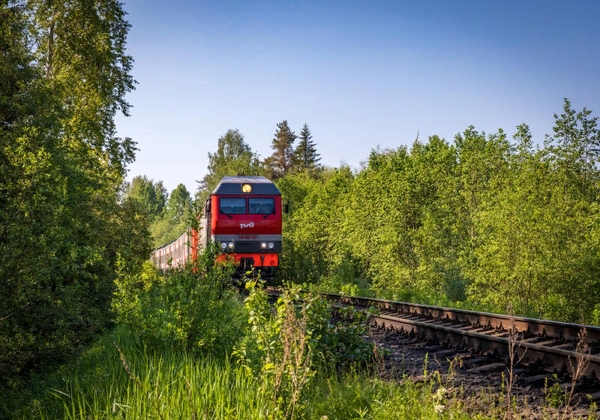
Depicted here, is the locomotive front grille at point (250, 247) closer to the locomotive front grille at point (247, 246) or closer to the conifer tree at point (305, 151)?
the locomotive front grille at point (247, 246)

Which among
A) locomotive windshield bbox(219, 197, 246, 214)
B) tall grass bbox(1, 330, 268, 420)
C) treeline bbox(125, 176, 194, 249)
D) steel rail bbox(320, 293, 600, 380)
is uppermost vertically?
treeline bbox(125, 176, 194, 249)

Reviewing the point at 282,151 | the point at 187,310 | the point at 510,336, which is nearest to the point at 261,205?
the point at 187,310

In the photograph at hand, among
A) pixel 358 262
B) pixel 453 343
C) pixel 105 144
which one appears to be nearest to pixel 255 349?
pixel 453 343

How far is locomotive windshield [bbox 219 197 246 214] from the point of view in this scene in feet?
64.0

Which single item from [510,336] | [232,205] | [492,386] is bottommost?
[492,386]

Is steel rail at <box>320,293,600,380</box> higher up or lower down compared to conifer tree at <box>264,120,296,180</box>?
lower down

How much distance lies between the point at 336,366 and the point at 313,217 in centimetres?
2226

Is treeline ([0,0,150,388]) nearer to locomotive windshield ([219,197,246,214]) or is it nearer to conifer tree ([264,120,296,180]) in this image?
locomotive windshield ([219,197,246,214])

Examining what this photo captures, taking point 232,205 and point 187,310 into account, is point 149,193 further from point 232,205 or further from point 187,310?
point 187,310

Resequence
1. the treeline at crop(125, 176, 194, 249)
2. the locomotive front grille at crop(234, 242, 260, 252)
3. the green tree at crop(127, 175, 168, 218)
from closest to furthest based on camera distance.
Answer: the locomotive front grille at crop(234, 242, 260, 252), the treeline at crop(125, 176, 194, 249), the green tree at crop(127, 175, 168, 218)

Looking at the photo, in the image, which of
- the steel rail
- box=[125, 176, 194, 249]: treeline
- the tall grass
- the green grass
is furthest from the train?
box=[125, 176, 194, 249]: treeline

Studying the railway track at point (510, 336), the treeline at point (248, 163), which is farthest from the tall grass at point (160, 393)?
the treeline at point (248, 163)

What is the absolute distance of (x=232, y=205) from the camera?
19641 mm

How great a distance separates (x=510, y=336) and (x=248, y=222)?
1565 centimetres
